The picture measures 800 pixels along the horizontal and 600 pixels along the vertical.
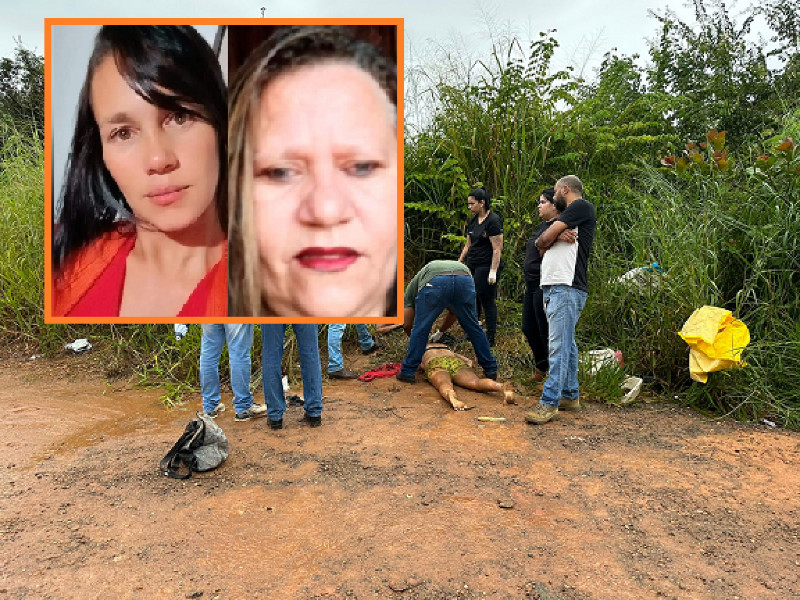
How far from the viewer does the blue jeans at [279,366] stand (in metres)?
3.55

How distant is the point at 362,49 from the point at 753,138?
7201mm

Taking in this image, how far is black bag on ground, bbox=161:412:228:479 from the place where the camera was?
3.01 metres

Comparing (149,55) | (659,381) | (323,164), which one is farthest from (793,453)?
(149,55)

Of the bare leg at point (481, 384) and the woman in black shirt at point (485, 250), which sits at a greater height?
the woman in black shirt at point (485, 250)

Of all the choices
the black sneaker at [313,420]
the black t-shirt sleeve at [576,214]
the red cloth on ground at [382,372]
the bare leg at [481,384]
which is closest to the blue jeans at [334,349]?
→ the red cloth on ground at [382,372]

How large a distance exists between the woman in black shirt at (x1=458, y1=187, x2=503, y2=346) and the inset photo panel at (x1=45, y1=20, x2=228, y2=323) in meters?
3.24

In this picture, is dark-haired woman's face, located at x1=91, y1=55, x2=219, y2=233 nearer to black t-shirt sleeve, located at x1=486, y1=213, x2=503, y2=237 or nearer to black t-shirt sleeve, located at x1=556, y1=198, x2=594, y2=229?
black t-shirt sleeve, located at x1=556, y1=198, x2=594, y2=229

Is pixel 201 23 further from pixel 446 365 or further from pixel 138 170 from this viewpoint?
pixel 446 365

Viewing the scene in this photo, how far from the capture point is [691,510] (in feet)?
8.70

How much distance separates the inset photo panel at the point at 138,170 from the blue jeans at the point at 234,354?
1440 mm

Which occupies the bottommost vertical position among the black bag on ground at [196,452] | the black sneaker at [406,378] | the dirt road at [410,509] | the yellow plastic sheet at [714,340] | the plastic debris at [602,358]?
the dirt road at [410,509]

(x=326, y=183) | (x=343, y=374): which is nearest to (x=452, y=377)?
(x=343, y=374)

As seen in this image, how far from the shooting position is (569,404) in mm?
4113

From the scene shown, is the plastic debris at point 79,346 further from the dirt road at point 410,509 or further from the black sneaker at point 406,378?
the black sneaker at point 406,378
